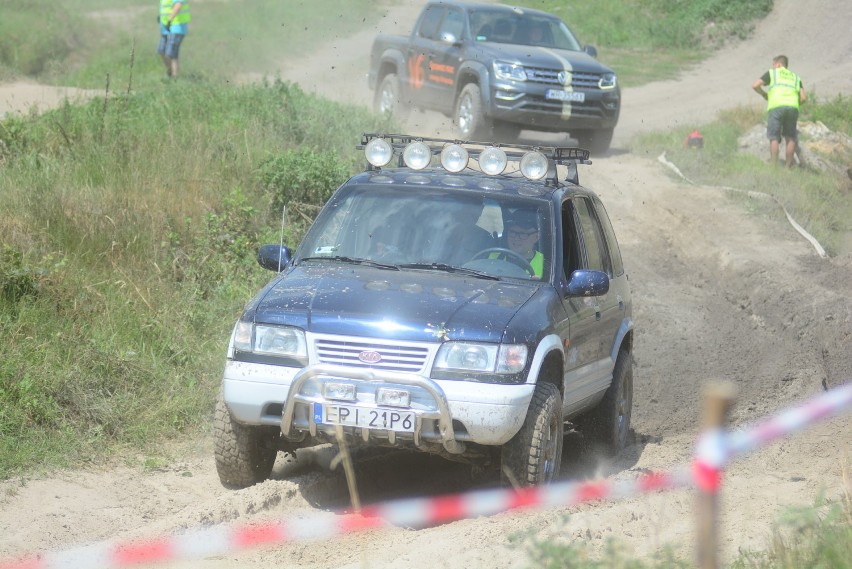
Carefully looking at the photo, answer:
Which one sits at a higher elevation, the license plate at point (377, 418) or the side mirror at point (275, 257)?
the side mirror at point (275, 257)

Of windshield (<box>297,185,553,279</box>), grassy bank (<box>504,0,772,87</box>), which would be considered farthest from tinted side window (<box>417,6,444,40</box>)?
grassy bank (<box>504,0,772,87</box>)

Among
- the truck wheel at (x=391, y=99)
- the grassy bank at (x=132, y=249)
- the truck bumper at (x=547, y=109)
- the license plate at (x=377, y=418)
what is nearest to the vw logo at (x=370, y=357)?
the license plate at (x=377, y=418)

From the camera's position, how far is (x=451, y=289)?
264 inches

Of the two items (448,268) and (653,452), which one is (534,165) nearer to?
(448,268)

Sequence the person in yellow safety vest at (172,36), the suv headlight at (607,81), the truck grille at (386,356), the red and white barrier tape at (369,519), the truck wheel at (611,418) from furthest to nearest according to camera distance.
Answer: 1. the person in yellow safety vest at (172,36)
2. the suv headlight at (607,81)
3. the truck wheel at (611,418)
4. the truck grille at (386,356)
5. the red and white barrier tape at (369,519)

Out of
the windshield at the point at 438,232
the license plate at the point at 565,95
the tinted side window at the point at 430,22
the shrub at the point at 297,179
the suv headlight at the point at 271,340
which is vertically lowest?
the shrub at the point at 297,179

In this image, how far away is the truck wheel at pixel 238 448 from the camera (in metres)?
6.59

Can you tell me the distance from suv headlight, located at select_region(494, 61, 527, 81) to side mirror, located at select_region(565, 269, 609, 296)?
32.0 ft

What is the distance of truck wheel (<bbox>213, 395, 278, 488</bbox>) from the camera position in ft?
21.6

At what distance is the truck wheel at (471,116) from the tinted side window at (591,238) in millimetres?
8460

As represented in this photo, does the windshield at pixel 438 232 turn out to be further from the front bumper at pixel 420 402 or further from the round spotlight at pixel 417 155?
the front bumper at pixel 420 402

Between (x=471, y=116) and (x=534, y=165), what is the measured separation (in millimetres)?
9297

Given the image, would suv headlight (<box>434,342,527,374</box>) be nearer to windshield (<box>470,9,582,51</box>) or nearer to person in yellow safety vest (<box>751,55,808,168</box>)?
windshield (<box>470,9,582,51</box>)

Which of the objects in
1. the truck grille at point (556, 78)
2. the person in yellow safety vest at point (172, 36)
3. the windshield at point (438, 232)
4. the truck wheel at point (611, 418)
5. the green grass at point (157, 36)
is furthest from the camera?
the green grass at point (157, 36)
